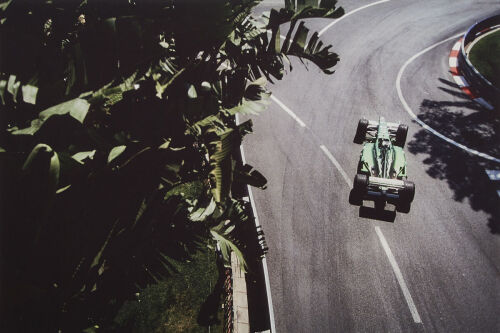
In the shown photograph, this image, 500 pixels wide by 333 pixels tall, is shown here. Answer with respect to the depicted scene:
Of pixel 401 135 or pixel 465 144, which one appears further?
pixel 465 144

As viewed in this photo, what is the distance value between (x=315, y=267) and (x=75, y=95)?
262 inches

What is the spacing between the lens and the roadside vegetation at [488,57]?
14525 millimetres

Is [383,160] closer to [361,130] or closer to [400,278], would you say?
[361,130]

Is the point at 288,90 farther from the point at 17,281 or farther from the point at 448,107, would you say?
the point at 17,281

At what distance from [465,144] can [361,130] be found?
361 cm

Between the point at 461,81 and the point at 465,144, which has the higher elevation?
the point at 461,81

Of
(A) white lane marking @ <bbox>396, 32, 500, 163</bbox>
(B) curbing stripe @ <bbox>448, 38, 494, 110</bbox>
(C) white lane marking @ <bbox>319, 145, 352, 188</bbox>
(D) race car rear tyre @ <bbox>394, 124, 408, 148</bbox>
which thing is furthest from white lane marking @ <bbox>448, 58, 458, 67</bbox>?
(C) white lane marking @ <bbox>319, 145, 352, 188</bbox>

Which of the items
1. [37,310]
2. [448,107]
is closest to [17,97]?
[37,310]

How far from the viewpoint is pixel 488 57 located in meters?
15.8

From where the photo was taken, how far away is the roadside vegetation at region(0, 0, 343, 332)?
10.8ft

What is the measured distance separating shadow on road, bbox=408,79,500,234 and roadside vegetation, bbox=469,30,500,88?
1.96m

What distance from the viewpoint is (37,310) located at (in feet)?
10.9

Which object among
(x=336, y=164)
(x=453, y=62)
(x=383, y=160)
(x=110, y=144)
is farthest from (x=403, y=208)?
(x=453, y=62)

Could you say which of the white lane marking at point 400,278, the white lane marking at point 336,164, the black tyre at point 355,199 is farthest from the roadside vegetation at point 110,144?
the white lane marking at point 336,164
